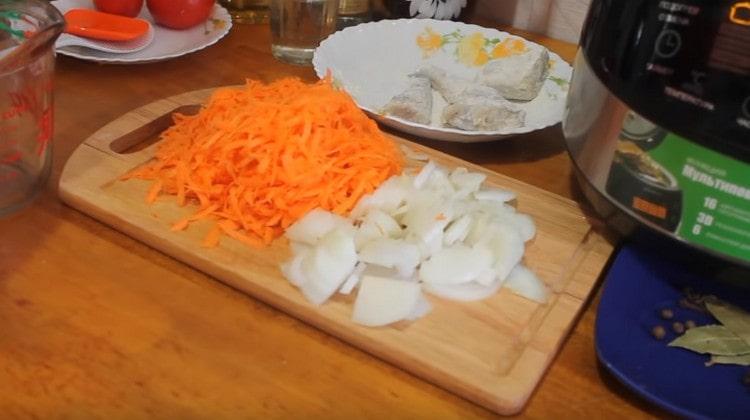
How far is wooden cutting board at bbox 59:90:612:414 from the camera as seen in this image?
648mm

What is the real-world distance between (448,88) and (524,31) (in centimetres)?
38

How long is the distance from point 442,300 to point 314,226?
0.15 m

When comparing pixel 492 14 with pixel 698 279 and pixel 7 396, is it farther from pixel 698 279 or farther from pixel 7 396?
pixel 7 396

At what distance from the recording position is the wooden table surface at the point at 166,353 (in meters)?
0.62

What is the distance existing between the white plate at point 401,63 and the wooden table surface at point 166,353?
1.10 feet

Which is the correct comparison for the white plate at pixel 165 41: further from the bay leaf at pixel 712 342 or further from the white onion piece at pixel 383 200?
the bay leaf at pixel 712 342

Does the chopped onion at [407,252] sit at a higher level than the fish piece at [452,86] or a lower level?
lower

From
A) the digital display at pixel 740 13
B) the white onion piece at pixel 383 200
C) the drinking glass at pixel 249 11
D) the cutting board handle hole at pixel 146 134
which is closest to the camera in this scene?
the digital display at pixel 740 13

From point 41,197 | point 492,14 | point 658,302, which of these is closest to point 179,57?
point 41,197

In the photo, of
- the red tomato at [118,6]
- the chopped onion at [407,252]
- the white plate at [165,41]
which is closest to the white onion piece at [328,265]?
the chopped onion at [407,252]

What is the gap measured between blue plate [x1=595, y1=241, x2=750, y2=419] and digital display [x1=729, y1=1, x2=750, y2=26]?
0.25 m

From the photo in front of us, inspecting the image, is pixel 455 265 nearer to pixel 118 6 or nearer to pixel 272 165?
pixel 272 165

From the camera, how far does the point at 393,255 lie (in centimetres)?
72

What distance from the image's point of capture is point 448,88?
3.38ft
